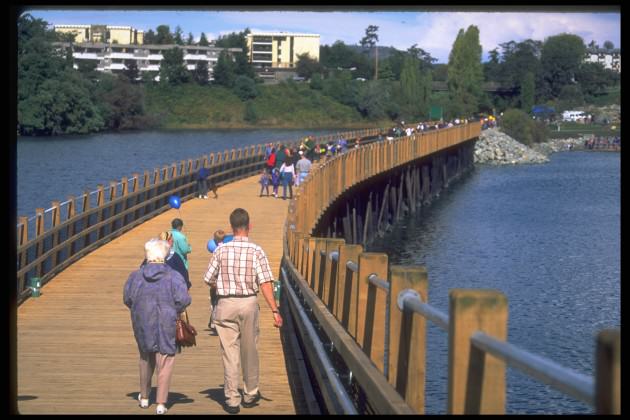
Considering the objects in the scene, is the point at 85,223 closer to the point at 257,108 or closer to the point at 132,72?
the point at 132,72

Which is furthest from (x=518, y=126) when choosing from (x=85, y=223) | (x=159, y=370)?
(x=159, y=370)

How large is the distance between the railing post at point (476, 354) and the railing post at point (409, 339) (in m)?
1.08

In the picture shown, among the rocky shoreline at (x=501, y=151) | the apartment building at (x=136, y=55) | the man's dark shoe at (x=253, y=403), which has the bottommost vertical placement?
the man's dark shoe at (x=253, y=403)

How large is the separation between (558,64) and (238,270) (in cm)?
3132

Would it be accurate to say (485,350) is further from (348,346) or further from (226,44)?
(226,44)

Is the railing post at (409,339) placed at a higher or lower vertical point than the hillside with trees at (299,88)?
lower

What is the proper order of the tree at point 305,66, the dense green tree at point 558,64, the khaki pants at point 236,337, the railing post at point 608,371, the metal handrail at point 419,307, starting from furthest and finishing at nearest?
the tree at point 305,66 < the dense green tree at point 558,64 < the khaki pants at point 236,337 < the metal handrail at point 419,307 < the railing post at point 608,371

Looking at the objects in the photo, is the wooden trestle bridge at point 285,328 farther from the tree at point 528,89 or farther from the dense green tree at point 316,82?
the dense green tree at point 316,82

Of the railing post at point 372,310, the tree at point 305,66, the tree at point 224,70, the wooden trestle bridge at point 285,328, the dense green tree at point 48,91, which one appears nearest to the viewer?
the wooden trestle bridge at point 285,328

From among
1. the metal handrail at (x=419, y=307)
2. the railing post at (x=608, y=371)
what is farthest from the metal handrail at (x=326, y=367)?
the railing post at (x=608, y=371)

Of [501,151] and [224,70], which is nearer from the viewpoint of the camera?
[501,151]

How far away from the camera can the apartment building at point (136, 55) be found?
101 m

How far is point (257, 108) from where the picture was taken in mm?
119625
